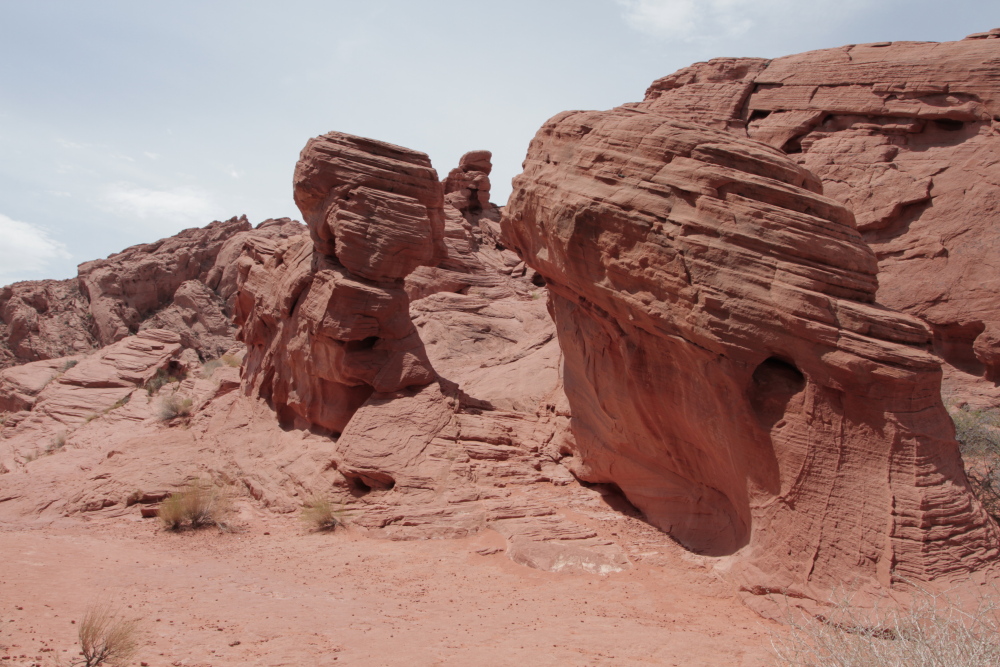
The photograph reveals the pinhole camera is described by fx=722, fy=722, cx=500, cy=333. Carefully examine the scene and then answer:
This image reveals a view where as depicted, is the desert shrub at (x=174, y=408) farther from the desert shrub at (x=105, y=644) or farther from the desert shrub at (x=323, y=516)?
the desert shrub at (x=105, y=644)

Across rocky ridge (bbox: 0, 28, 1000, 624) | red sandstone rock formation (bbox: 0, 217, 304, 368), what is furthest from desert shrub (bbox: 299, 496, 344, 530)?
red sandstone rock formation (bbox: 0, 217, 304, 368)

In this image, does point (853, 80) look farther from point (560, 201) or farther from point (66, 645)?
point (66, 645)

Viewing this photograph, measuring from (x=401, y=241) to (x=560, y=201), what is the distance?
3.85m

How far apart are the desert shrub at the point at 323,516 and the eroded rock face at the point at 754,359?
3820 mm

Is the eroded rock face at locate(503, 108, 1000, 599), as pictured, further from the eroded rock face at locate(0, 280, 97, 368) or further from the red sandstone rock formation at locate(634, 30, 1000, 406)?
the eroded rock face at locate(0, 280, 97, 368)

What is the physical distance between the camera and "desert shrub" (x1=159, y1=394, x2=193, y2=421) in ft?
51.1

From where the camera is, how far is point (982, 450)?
9000 millimetres

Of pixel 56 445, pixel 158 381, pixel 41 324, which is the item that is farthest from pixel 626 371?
pixel 41 324

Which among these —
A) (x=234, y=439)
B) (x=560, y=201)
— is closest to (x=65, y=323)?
(x=234, y=439)

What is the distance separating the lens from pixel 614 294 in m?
7.73

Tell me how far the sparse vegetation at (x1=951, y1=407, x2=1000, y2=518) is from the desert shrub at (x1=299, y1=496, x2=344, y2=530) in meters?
7.17

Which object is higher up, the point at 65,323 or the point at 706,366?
the point at 706,366

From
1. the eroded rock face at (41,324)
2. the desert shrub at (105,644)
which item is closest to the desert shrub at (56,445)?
the desert shrub at (105,644)

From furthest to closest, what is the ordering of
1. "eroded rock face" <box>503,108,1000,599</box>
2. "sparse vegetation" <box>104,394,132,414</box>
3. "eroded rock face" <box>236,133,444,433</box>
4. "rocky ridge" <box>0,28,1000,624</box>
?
"sparse vegetation" <box>104,394,132,414</box>, "eroded rock face" <box>236,133,444,433</box>, "rocky ridge" <box>0,28,1000,624</box>, "eroded rock face" <box>503,108,1000,599</box>
